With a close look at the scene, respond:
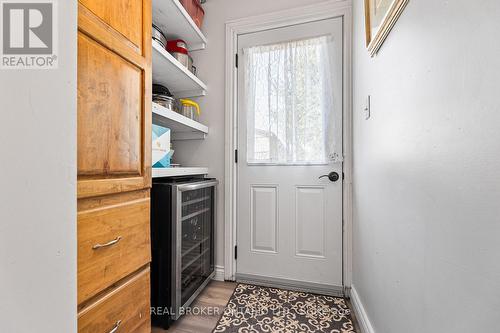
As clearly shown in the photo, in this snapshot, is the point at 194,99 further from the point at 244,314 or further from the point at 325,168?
the point at 244,314

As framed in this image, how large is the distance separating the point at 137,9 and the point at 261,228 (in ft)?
5.35

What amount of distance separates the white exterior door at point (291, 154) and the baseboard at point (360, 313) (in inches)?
7.5

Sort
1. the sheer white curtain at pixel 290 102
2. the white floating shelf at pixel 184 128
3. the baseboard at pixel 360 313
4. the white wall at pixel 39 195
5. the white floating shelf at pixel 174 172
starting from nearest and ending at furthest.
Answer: the white wall at pixel 39 195
the baseboard at pixel 360 313
the white floating shelf at pixel 174 172
the white floating shelf at pixel 184 128
the sheer white curtain at pixel 290 102

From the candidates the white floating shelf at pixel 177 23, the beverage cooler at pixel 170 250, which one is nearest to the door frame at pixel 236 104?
the white floating shelf at pixel 177 23

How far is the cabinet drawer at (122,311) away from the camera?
81cm

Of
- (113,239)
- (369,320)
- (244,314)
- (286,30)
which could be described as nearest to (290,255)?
(244,314)

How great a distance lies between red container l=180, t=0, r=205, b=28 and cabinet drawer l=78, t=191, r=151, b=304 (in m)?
1.52

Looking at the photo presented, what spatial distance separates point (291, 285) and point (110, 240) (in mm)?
1440

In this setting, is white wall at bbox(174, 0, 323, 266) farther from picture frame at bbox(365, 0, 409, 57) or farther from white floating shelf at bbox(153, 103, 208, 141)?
picture frame at bbox(365, 0, 409, 57)

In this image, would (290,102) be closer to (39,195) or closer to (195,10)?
(195,10)

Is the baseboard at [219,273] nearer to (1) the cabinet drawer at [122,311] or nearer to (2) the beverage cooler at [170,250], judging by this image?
(2) the beverage cooler at [170,250]

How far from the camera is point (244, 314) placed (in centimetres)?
148


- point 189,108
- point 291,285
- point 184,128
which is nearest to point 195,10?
point 189,108

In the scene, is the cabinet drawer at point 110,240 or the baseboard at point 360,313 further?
the baseboard at point 360,313
